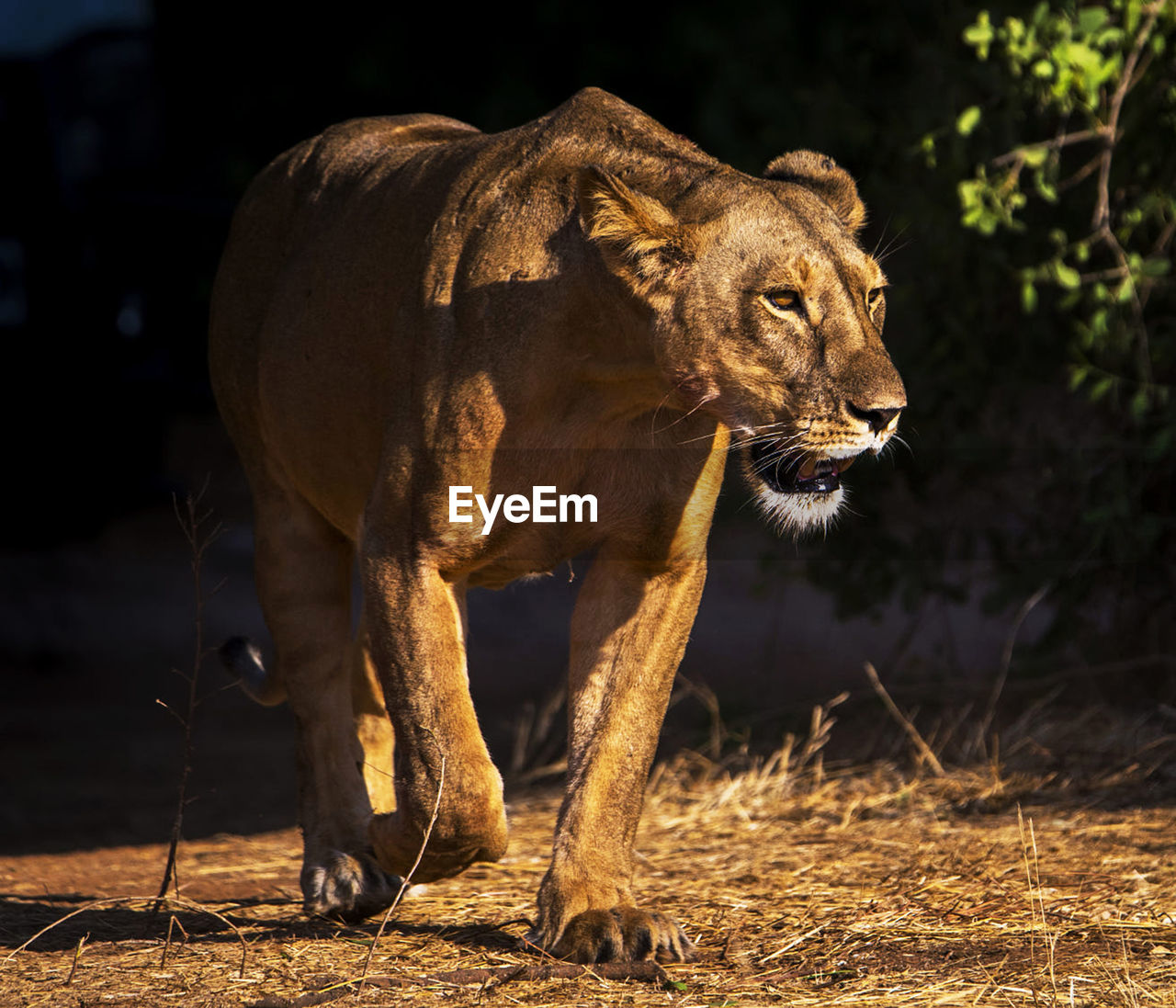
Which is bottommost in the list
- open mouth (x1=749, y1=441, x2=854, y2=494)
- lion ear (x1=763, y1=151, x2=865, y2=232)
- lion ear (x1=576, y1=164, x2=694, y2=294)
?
open mouth (x1=749, y1=441, x2=854, y2=494)

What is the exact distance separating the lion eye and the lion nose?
0.22m

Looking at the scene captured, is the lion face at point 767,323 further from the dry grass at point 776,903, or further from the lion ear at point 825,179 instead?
the dry grass at point 776,903

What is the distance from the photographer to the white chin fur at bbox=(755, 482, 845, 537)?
3252mm

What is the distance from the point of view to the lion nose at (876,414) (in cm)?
305

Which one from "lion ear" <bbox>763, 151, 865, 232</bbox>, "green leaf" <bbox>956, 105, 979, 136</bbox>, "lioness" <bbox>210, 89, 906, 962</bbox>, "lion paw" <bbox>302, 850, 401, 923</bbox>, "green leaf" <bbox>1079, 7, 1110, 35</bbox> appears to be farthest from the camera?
"green leaf" <bbox>956, 105, 979, 136</bbox>

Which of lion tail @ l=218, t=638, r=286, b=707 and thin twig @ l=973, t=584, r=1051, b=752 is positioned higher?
lion tail @ l=218, t=638, r=286, b=707

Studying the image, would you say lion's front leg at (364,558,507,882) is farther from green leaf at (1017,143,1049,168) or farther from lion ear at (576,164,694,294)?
green leaf at (1017,143,1049,168)

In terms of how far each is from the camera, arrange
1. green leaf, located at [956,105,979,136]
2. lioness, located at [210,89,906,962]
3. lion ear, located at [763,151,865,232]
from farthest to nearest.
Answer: green leaf, located at [956,105,979,136], lion ear, located at [763,151,865,232], lioness, located at [210,89,906,962]

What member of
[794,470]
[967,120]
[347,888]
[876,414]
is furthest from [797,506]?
[967,120]

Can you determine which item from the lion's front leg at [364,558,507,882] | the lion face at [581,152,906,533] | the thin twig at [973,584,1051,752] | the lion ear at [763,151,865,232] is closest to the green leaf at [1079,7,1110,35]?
the lion ear at [763,151,865,232]

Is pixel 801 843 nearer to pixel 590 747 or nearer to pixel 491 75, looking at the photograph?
pixel 590 747

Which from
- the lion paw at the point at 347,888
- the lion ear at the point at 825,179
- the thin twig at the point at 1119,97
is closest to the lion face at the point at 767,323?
the lion ear at the point at 825,179

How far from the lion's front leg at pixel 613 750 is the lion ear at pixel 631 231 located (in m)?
0.62

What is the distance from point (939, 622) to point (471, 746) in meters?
5.47
